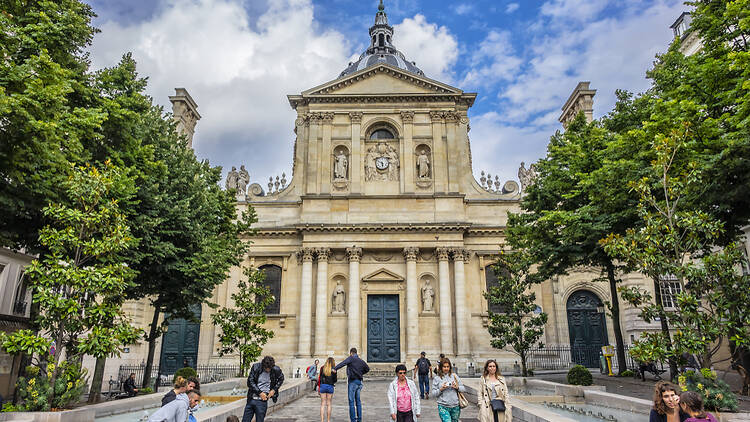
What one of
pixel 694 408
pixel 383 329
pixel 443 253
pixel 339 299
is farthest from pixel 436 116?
pixel 694 408

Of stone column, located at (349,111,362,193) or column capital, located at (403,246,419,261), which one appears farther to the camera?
stone column, located at (349,111,362,193)

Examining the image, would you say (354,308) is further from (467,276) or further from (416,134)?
(416,134)

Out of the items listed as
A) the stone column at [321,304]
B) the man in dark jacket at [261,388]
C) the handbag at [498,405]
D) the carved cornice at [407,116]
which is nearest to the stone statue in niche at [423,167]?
the carved cornice at [407,116]

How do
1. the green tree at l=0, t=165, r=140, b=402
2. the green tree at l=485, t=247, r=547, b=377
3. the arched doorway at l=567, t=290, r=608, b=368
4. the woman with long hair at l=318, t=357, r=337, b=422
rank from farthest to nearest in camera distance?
the arched doorway at l=567, t=290, r=608, b=368
the green tree at l=485, t=247, r=547, b=377
the woman with long hair at l=318, t=357, r=337, b=422
the green tree at l=0, t=165, r=140, b=402

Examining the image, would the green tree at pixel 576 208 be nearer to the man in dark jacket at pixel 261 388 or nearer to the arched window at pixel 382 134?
the arched window at pixel 382 134

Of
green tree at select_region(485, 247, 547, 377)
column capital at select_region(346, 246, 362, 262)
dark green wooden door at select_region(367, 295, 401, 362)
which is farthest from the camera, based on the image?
column capital at select_region(346, 246, 362, 262)

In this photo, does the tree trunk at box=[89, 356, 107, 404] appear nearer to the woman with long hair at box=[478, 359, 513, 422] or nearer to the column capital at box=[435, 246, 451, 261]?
the woman with long hair at box=[478, 359, 513, 422]

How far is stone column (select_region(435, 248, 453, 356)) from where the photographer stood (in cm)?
2928

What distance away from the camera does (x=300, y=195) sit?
33000 millimetres

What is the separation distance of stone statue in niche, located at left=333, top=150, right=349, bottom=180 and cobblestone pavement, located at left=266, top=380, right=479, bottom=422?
1699 centimetres

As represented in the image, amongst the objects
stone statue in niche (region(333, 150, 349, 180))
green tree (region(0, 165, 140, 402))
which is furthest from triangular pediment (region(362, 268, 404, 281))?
green tree (region(0, 165, 140, 402))

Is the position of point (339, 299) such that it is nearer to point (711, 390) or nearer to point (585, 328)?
point (585, 328)

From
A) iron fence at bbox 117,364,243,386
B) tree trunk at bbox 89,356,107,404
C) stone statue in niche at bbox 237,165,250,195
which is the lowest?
iron fence at bbox 117,364,243,386

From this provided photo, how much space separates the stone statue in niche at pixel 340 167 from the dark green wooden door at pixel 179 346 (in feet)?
41.6
